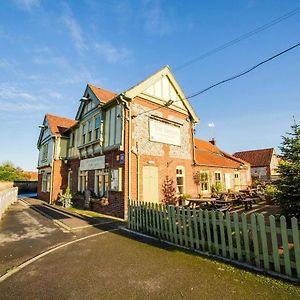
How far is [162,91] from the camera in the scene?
604 inches

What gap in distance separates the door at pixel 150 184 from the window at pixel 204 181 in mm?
5165

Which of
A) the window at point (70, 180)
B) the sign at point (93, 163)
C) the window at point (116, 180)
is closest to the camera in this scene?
the window at point (116, 180)

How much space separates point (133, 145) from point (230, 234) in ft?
26.1

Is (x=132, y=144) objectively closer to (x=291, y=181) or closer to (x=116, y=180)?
(x=116, y=180)

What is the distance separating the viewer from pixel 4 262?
227 inches

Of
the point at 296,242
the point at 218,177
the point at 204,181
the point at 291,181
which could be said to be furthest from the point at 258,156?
the point at 296,242

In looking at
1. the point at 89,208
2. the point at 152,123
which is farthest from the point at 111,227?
the point at 152,123

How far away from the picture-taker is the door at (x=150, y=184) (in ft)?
41.9

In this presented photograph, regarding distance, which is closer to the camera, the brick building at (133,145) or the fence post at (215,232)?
the fence post at (215,232)

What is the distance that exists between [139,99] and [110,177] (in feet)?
16.8

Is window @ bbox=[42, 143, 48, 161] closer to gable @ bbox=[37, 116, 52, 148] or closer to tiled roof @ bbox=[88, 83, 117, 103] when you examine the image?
gable @ bbox=[37, 116, 52, 148]

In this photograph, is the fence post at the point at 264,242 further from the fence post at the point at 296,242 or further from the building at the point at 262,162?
the building at the point at 262,162

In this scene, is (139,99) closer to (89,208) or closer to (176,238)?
(89,208)

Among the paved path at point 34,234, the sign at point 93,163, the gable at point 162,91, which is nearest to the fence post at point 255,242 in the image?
the paved path at point 34,234
